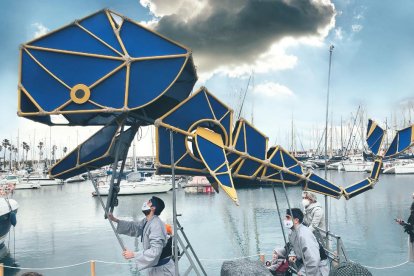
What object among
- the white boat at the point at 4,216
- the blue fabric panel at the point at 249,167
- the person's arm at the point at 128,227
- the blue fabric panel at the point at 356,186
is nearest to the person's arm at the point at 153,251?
the person's arm at the point at 128,227

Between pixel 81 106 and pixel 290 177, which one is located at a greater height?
pixel 81 106

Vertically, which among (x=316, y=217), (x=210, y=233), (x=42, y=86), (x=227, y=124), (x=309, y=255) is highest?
(x=42, y=86)

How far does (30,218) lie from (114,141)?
1149 inches

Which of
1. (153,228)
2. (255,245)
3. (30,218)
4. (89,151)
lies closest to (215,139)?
(153,228)

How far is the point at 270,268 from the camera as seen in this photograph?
7066mm

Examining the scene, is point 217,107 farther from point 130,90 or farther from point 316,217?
point 316,217

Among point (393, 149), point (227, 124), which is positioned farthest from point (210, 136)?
point (393, 149)

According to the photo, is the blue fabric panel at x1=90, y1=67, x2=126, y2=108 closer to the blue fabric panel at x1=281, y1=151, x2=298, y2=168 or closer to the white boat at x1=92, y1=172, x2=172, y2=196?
the blue fabric panel at x1=281, y1=151, x2=298, y2=168

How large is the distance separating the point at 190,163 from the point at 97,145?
6.59ft

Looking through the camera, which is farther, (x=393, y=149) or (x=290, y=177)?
(x=393, y=149)

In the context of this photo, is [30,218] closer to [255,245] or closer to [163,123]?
[255,245]

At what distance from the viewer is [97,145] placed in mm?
7352

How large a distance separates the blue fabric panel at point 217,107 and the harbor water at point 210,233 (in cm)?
633

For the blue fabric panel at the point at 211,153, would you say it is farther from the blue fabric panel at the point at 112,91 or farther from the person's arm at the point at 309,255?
the person's arm at the point at 309,255
